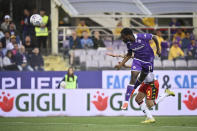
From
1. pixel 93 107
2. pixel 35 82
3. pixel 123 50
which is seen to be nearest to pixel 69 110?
pixel 93 107

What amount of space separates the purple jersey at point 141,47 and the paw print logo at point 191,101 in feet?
14.4

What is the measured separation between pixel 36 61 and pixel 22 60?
557mm

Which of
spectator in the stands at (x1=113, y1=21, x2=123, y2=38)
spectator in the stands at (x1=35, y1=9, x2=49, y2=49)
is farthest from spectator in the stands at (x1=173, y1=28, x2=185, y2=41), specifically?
spectator in the stands at (x1=35, y1=9, x2=49, y2=49)

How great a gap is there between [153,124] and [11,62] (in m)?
9.49

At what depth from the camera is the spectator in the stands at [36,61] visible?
72.8ft

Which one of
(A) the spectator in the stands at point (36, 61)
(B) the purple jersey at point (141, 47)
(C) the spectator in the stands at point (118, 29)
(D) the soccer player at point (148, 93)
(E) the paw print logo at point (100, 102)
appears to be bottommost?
(E) the paw print logo at point (100, 102)

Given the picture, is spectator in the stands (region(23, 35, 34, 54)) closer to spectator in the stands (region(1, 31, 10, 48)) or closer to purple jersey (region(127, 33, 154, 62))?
spectator in the stands (region(1, 31, 10, 48))

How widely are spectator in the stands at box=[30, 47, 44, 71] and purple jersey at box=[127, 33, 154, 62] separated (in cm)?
819

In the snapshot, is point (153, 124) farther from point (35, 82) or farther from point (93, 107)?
point (35, 82)

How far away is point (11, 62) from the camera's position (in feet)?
73.3

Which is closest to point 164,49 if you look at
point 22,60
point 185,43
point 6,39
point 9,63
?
point 185,43

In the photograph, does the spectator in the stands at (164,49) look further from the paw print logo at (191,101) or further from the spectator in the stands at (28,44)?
the spectator in the stands at (28,44)

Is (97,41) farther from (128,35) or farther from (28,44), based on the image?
(128,35)

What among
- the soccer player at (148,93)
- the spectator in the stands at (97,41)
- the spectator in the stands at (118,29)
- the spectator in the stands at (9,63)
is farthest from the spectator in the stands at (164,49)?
the soccer player at (148,93)
